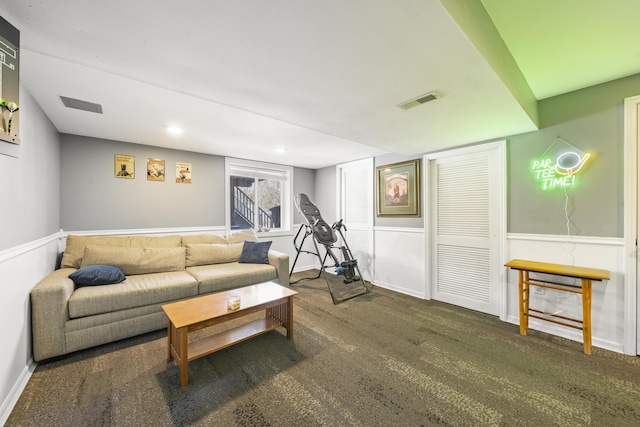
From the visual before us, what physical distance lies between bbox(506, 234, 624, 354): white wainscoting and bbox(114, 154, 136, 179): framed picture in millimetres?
5146

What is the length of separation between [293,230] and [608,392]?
4616mm

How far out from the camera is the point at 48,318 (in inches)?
79.3

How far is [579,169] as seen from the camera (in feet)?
7.84

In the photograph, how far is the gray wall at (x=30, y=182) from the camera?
1.70 meters

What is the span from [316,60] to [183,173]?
134 inches

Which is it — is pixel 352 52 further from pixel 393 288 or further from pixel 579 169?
pixel 393 288

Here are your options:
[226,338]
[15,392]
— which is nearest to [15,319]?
[15,392]

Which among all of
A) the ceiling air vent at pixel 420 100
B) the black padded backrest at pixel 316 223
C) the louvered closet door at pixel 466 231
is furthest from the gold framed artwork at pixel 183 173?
the louvered closet door at pixel 466 231

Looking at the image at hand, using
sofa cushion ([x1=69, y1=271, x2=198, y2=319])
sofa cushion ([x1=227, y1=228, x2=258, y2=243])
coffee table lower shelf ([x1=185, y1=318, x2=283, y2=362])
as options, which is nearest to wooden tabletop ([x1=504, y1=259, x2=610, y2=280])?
coffee table lower shelf ([x1=185, y1=318, x2=283, y2=362])

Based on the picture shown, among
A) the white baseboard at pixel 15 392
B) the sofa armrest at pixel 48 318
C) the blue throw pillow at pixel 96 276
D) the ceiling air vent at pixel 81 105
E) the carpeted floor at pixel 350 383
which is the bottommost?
the carpeted floor at pixel 350 383

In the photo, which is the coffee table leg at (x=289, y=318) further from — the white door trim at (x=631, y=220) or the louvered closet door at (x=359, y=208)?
the white door trim at (x=631, y=220)

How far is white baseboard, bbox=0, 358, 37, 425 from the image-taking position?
1.48 meters

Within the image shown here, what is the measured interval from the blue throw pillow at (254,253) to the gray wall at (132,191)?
924 millimetres

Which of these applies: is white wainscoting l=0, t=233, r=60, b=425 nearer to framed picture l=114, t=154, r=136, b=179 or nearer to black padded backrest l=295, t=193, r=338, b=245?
framed picture l=114, t=154, r=136, b=179
